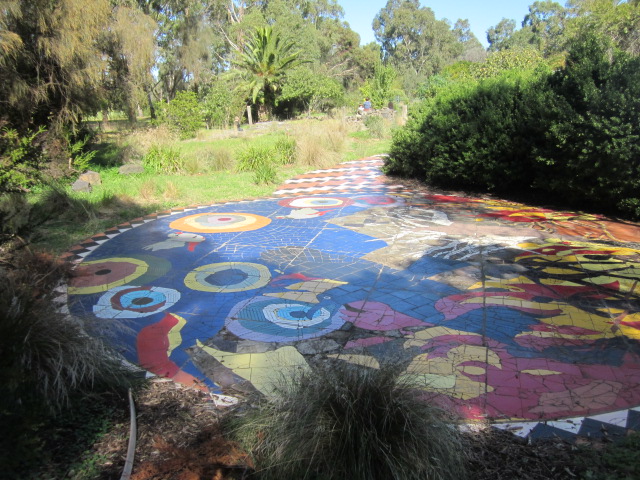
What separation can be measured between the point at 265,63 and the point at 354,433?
25971 millimetres

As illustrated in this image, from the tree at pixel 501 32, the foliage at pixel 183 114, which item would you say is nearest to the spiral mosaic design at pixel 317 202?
the foliage at pixel 183 114

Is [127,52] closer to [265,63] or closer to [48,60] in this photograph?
[48,60]

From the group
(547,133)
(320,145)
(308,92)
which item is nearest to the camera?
(547,133)

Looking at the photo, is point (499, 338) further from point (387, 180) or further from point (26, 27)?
point (26, 27)

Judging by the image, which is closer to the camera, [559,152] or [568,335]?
[568,335]

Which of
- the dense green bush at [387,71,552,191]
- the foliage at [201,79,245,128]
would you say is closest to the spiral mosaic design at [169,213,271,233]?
the dense green bush at [387,71,552,191]

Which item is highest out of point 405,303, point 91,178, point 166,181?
point 91,178

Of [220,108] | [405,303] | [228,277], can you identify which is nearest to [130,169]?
[228,277]

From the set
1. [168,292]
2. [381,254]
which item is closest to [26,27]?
[168,292]

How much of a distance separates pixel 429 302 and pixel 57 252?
4.61 m

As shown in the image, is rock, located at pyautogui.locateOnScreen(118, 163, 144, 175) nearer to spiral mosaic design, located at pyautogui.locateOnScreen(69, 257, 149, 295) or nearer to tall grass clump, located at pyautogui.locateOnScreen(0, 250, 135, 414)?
spiral mosaic design, located at pyautogui.locateOnScreen(69, 257, 149, 295)

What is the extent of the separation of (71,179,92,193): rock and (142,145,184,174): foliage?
84.4 inches

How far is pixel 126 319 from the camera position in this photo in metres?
3.91

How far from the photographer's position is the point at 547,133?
7.11m
